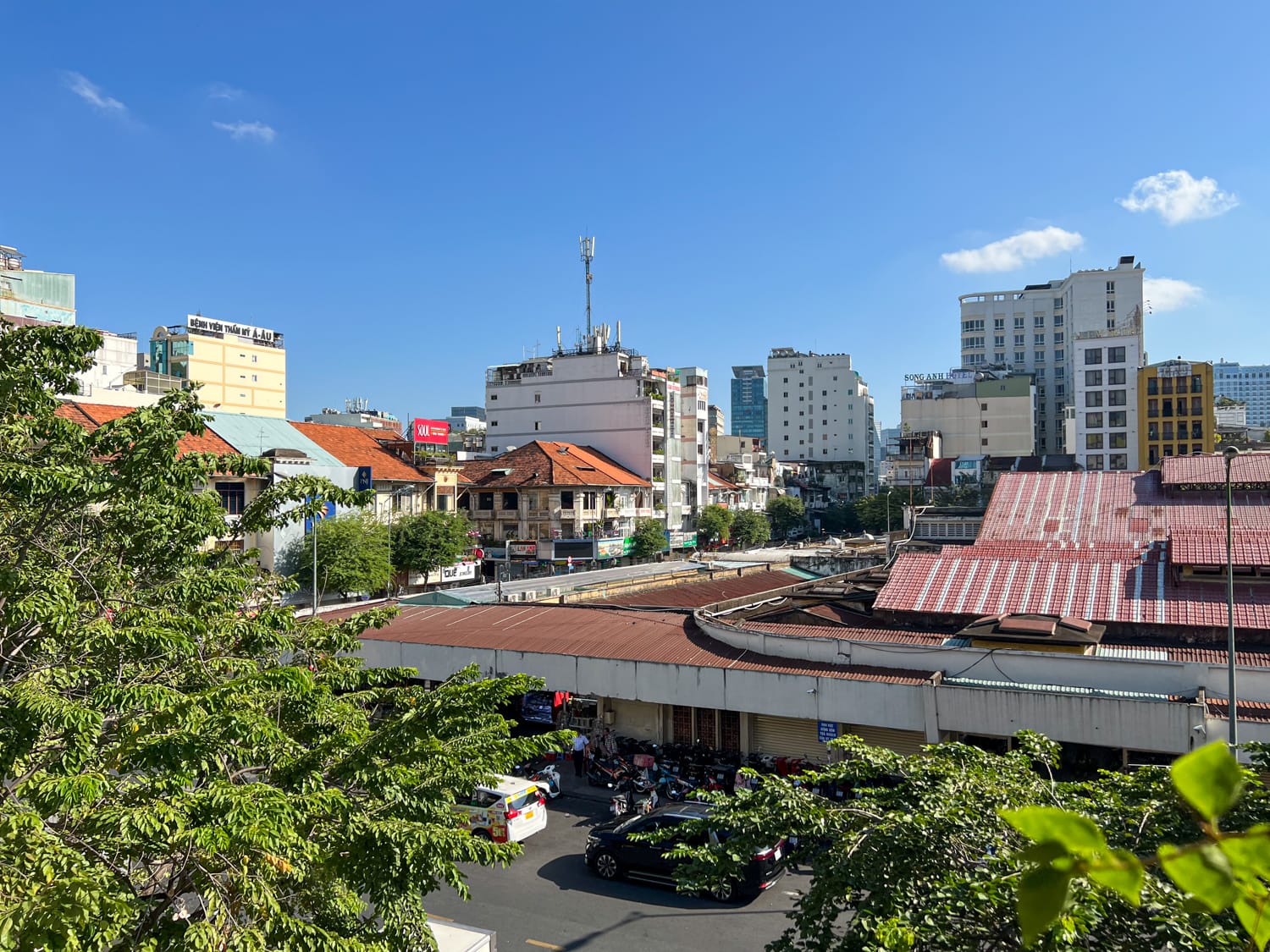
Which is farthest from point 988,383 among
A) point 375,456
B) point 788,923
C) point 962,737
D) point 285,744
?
point 285,744

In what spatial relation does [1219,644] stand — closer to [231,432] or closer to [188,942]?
[188,942]

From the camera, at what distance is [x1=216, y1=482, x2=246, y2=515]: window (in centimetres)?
4016

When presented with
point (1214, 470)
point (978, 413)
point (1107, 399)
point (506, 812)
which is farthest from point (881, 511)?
point (506, 812)

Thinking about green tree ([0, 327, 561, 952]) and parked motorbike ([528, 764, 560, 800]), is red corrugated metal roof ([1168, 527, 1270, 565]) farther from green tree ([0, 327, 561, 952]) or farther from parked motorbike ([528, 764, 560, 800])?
green tree ([0, 327, 561, 952])

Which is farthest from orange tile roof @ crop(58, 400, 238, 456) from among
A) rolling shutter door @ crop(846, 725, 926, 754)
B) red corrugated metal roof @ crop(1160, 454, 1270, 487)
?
red corrugated metal roof @ crop(1160, 454, 1270, 487)

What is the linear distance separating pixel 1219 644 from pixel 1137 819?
1570cm

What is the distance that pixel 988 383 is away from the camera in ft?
301

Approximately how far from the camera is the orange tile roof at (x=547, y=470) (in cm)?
5856

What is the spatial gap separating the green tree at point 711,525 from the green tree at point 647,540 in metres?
9.63

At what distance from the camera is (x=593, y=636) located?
78.3 feet

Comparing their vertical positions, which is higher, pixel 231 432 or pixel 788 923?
pixel 231 432

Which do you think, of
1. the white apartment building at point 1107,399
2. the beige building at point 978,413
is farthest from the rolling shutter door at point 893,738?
the beige building at point 978,413

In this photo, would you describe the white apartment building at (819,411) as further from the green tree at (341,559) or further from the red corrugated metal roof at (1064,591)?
the red corrugated metal roof at (1064,591)

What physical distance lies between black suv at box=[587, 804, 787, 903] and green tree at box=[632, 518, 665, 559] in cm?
4531
